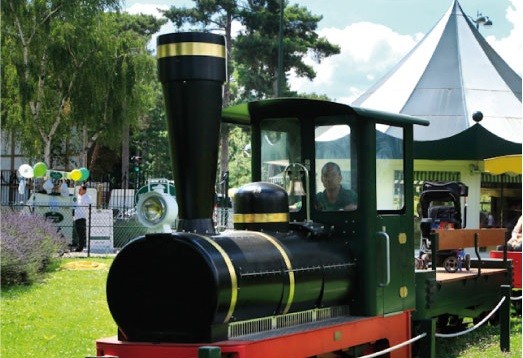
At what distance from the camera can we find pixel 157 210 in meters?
6.50

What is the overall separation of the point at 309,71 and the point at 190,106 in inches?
1526

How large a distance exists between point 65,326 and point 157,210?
583 cm

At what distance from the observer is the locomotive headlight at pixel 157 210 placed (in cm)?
642

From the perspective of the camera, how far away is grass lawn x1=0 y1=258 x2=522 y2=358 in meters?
10.3

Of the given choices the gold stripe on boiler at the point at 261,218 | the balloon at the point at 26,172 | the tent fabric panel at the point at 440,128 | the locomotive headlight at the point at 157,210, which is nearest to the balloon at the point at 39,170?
the balloon at the point at 26,172

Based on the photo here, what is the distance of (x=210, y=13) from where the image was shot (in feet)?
144

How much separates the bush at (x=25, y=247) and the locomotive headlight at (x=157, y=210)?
9.22m

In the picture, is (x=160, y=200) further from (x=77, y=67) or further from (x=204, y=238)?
(x=77, y=67)

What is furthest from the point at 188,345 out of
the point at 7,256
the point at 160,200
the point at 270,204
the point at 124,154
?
the point at 124,154

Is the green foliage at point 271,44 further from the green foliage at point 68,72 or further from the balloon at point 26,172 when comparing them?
the balloon at point 26,172

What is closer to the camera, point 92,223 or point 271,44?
point 92,223

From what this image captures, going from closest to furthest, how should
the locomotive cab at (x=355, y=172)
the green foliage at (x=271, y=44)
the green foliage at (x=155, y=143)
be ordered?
the locomotive cab at (x=355, y=172) → the green foliage at (x=271, y=44) → the green foliage at (x=155, y=143)

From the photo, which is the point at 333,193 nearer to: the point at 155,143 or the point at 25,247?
the point at 25,247

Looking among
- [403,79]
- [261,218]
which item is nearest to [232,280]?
[261,218]
